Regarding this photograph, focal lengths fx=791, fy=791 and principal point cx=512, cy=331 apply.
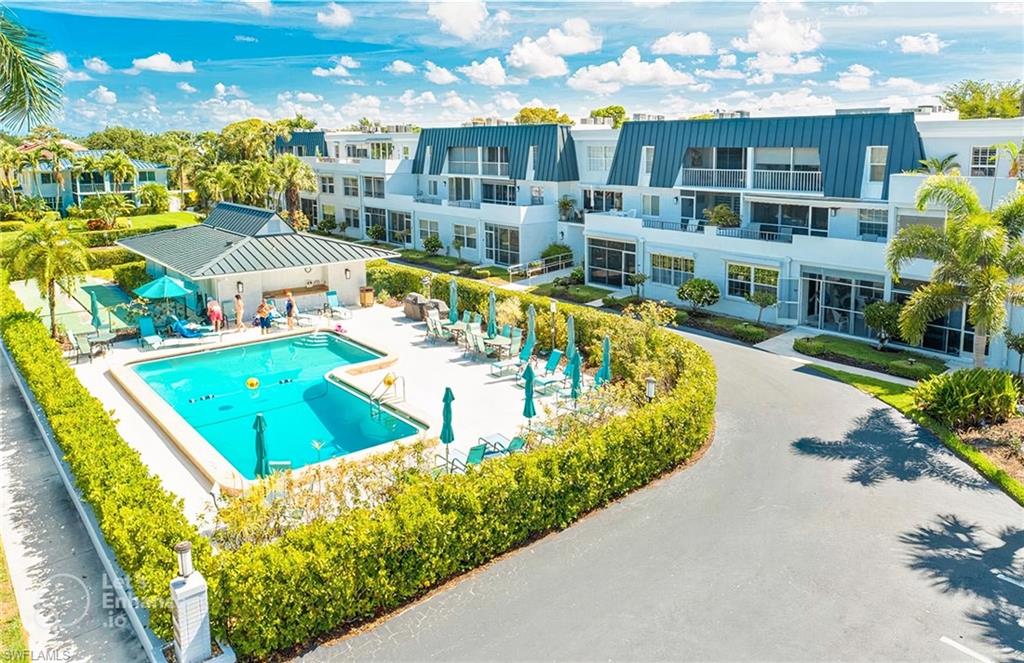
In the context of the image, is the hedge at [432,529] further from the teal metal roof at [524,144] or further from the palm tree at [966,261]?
the teal metal roof at [524,144]

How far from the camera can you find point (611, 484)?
15.4 m

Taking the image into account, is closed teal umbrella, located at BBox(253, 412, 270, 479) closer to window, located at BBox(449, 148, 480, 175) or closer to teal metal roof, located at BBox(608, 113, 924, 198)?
teal metal roof, located at BBox(608, 113, 924, 198)

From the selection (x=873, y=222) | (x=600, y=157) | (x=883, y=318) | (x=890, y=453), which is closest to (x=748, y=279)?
(x=873, y=222)

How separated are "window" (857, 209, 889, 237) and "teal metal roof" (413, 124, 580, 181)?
16.8m

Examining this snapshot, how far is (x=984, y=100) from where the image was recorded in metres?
61.6

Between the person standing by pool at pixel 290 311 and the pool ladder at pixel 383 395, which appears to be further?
the person standing by pool at pixel 290 311

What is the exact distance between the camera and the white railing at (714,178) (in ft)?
113

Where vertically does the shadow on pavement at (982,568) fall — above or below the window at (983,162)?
below

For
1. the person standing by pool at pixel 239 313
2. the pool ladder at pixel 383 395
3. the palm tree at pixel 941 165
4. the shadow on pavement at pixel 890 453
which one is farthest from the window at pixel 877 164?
the person standing by pool at pixel 239 313

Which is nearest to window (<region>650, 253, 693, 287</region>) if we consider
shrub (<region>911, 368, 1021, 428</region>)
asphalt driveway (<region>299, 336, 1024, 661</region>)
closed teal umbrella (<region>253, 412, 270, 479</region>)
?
shrub (<region>911, 368, 1021, 428</region>)

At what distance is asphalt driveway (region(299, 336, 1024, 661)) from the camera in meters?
11.3

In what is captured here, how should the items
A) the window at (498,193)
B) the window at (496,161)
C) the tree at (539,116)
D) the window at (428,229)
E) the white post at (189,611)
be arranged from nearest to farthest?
the white post at (189,611) < the window at (496,161) < the window at (498,193) < the window at (428,229) < the tree at (539,116)

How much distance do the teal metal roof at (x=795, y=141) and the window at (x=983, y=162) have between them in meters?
1.70

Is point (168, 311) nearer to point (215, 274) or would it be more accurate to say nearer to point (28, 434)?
point (215, 274)
